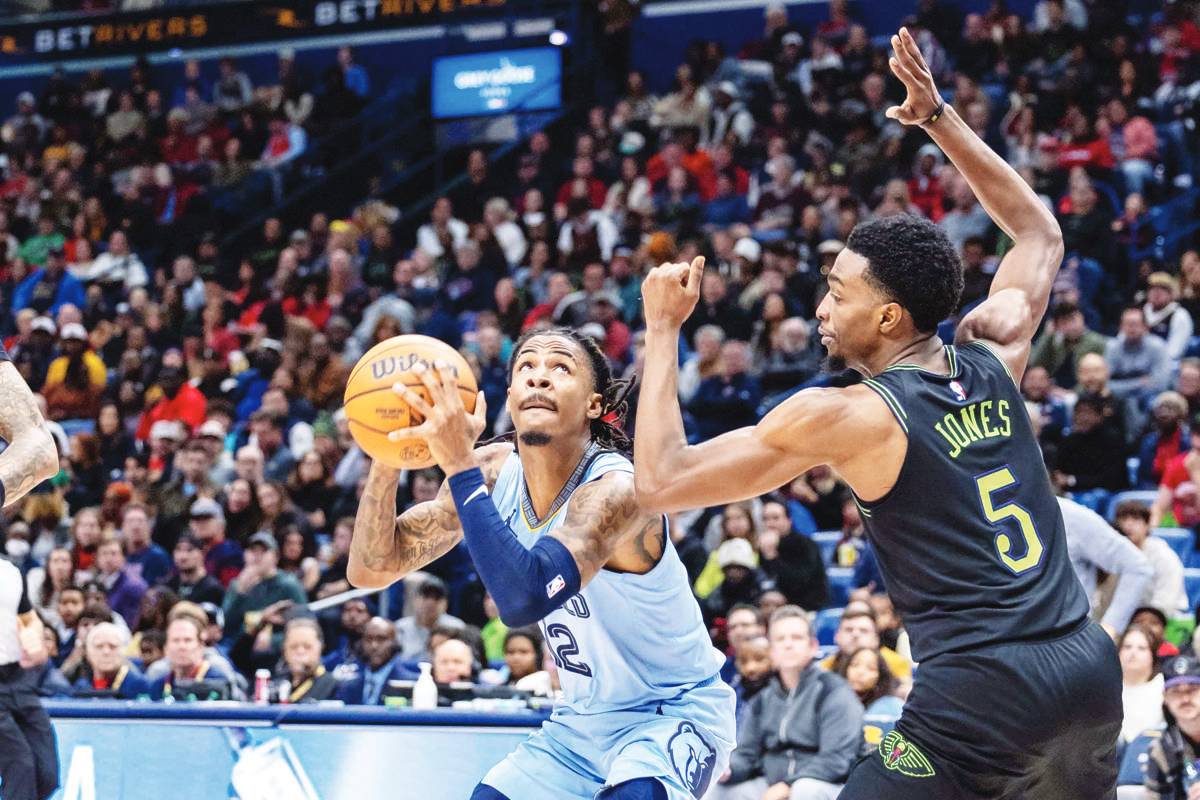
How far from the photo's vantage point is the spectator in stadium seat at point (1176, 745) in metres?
7.06

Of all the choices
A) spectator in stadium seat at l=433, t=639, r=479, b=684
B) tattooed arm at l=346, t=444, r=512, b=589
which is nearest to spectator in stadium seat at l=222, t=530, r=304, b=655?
spectator in stadium seat at l=433, t=639, r=479, b=684

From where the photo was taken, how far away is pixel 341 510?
12.5 meters

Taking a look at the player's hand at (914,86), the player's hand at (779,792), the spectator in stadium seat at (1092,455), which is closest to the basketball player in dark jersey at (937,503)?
the player's hand at (914,86)

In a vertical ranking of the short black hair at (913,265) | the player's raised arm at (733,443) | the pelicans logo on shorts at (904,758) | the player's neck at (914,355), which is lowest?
the pelicans logo on shorts at (904,758)

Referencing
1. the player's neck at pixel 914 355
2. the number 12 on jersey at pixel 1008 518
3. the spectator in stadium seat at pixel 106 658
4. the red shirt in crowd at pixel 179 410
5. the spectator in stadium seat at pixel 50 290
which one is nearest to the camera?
the number 12 on jersey at pixel 1008 518

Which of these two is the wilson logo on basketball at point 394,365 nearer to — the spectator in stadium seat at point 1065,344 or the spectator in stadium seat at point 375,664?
the spectator in stadium seat at point 375,664

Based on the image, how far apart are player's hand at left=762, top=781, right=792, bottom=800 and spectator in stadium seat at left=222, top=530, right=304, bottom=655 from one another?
14.6 ft

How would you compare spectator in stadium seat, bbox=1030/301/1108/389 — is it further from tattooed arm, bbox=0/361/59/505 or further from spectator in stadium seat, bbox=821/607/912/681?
tattooed arm, bbox=0/361/59/505

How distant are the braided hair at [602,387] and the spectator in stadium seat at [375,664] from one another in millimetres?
4801

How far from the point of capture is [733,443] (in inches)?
148

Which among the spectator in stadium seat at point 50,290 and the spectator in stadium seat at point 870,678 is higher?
the spectator in stadium seat at point 50,290

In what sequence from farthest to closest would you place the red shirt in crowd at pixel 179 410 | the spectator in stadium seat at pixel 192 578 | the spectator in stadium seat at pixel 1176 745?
the red shirt in crowd at pixel 179 410 → the spectator in stadium seat at pixel 192 578 → the spectator in stadium seat at pixel 1176 745

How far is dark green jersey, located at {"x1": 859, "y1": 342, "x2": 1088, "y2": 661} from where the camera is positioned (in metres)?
3.60

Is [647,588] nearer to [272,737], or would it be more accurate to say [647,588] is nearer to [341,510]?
[272,737]
